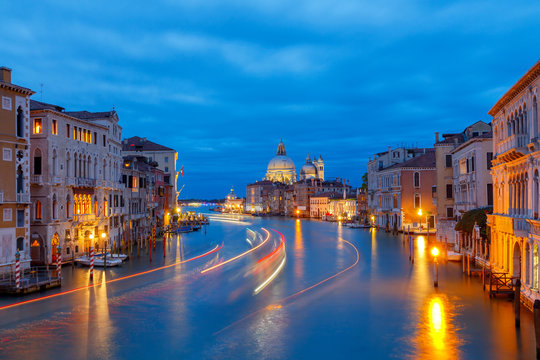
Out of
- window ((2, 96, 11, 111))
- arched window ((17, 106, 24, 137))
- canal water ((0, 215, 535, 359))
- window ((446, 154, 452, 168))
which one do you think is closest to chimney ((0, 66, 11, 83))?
window ((2, 96, 11, 111))

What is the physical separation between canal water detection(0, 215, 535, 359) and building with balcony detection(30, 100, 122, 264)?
2952mm

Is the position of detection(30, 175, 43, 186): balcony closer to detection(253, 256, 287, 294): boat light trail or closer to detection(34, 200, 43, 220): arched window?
detection(34, 200, 43, 220): arched window

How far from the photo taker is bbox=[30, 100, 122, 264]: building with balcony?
32781mm

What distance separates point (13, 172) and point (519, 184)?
24963 millimetres

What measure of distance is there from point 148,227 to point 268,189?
458 feet

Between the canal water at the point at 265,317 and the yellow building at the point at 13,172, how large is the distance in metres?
3.36

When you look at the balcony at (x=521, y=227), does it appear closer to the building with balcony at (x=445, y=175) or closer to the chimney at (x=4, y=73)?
the building with balcony at (x=445, y=175)

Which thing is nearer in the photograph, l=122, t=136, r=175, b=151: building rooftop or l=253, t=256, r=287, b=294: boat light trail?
l=253, t=256, r=287, b=294: boat light trail

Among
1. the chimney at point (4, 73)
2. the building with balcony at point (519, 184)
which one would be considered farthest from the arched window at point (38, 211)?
the building with balcony at point (519, 184)

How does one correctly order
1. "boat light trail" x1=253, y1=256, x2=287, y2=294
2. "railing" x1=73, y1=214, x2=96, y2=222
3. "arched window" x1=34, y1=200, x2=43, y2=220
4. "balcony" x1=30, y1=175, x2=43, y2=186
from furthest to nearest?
"railing" x1=73, y1=214, x2=96, y2=222
"arched window" x1=34, y1=200, x2=43, y2=220
"balcony" x1=30, y1=175, x2=43, y2=186
"boat light trail" x1=253, y1=256, x2=287, y2=294

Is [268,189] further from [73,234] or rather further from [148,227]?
[73,234]

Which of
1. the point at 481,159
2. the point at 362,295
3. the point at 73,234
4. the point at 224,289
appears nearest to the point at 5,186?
the point at 73,234

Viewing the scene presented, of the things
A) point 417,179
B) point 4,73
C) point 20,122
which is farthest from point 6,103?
point 417,179

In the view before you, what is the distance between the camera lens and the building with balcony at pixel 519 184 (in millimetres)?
19672
